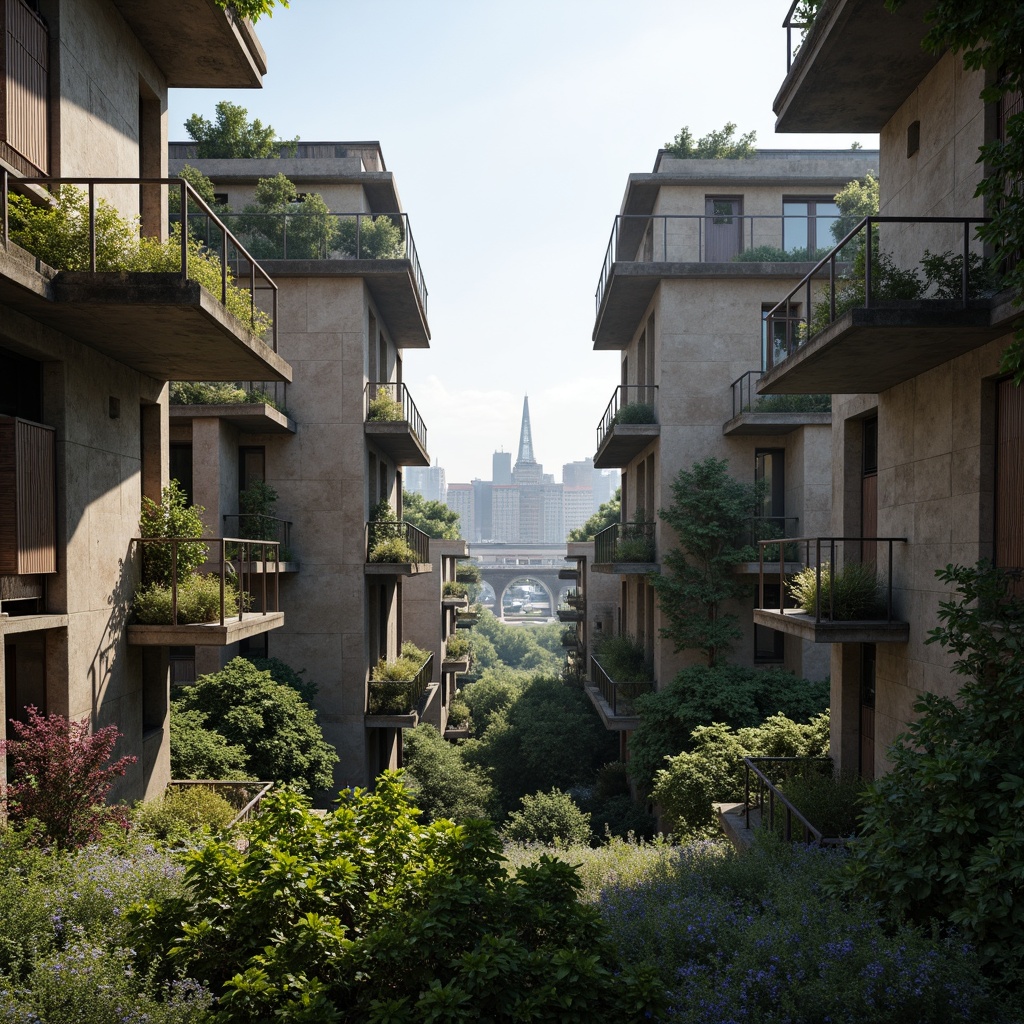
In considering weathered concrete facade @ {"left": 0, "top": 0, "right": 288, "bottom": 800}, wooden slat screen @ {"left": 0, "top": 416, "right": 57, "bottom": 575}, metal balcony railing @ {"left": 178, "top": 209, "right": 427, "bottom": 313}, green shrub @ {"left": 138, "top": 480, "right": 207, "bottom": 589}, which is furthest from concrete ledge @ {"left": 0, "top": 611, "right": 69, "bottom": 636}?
metal balcony railing @ {"left": 178, "top": 209, "right": 427, "bottom": 313}

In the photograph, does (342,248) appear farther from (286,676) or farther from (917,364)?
(917,364)

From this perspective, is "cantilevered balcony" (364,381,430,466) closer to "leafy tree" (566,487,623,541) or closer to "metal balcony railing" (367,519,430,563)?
"metal balcony railing" (367,519,430,563)

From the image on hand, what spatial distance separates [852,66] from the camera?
10.3m

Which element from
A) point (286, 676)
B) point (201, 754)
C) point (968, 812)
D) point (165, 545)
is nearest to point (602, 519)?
point (286, 676)

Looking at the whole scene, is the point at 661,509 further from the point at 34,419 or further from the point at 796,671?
the point at 34,419

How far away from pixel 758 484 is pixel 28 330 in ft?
56.6

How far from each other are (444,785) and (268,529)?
28.6ft

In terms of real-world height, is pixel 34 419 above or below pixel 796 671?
above

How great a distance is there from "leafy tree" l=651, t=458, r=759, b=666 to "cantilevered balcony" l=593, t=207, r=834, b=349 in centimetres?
503

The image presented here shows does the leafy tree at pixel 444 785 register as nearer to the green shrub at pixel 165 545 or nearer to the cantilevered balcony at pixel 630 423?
the cantilevered balcony at pixel 630 423

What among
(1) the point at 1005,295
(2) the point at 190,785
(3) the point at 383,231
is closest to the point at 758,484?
(3) the point at 383,231

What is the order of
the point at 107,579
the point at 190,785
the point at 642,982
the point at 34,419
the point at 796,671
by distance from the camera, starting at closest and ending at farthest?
the point at 642,982 → the point at 34,419 → the point at 107,579 → the point at 190,785 → the point at 796,671

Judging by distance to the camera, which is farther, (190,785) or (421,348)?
(421,348)

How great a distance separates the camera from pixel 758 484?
70.6 feet
